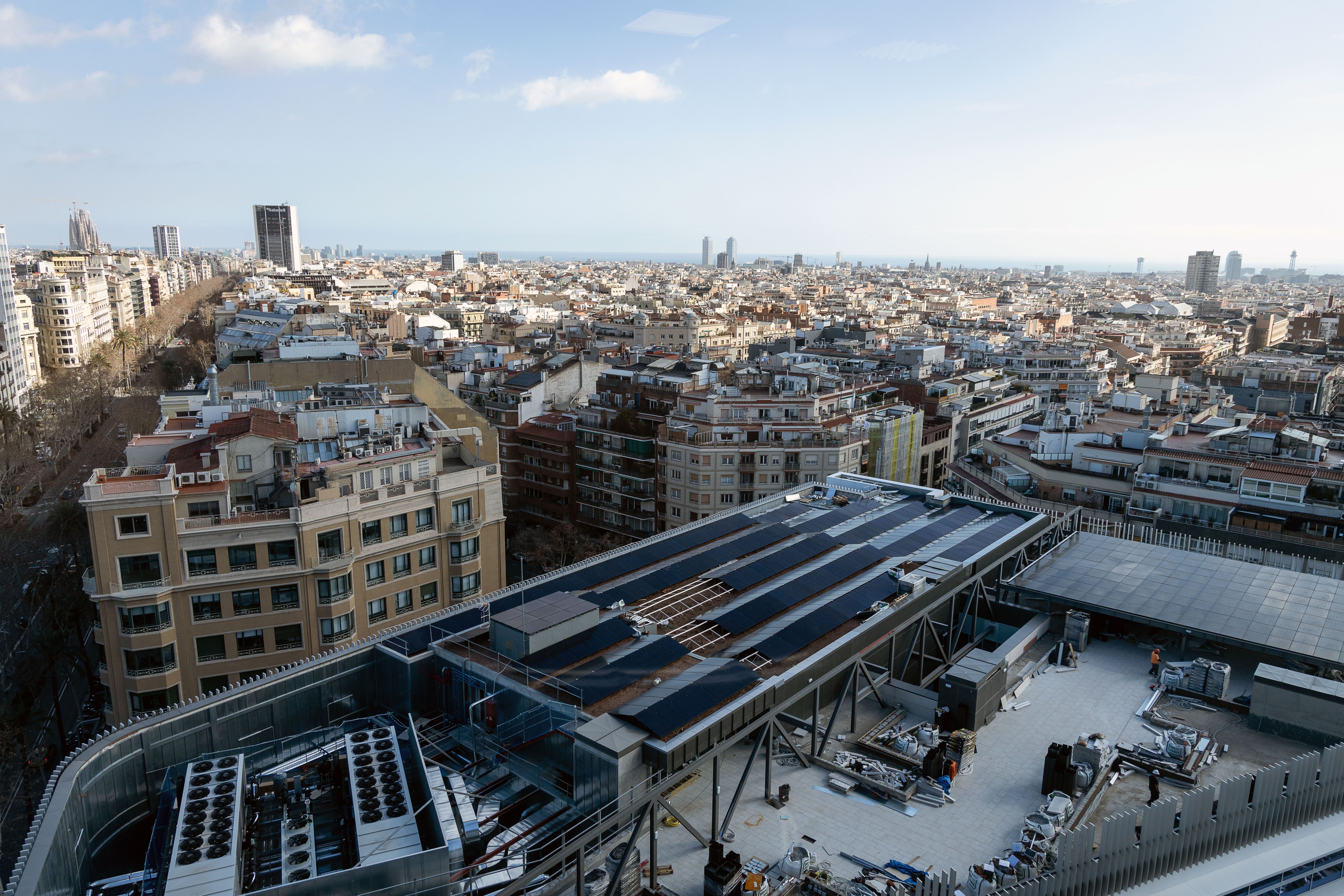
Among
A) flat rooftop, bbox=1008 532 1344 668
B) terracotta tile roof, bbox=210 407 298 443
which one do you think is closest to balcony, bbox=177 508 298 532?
terracotta tile roof, bbox=210 407 298 443

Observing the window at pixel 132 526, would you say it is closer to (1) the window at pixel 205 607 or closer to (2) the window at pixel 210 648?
(1) the window at pixel 205 607

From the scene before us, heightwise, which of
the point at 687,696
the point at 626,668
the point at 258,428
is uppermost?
the point at 258,428

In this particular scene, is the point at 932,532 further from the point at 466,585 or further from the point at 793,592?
the point at 466,585

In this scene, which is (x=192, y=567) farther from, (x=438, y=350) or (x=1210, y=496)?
(x=438, y=350)

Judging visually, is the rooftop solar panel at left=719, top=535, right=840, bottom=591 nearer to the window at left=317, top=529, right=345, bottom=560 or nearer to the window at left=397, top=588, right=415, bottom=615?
the window at left=397, top=588, right=415, bottom=615

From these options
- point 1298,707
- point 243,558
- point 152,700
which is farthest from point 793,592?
point 152,700

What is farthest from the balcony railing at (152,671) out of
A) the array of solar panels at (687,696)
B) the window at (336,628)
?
the array of solar panels at (687,696)
